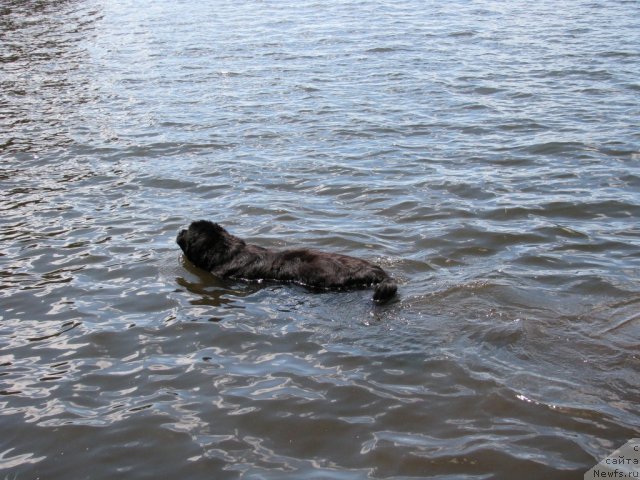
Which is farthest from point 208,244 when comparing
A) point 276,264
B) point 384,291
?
point 384,291

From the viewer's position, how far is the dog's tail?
23.3 feet

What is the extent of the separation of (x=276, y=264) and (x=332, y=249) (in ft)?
3.23

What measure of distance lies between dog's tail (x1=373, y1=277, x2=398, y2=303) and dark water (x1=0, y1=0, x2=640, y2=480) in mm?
176

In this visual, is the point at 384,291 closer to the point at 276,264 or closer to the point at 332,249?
the point at 276,264

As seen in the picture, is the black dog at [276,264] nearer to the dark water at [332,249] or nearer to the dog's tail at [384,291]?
the dog's tail at [384,291]

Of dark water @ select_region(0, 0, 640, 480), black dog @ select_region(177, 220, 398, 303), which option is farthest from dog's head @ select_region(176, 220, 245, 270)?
dark water @ select_region(0, 0, 640, 480)

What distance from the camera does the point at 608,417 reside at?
17.8 ft

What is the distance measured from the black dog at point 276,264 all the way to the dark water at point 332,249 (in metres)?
0.18

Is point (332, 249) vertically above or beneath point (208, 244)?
beneath

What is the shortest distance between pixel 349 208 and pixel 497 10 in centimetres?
1538

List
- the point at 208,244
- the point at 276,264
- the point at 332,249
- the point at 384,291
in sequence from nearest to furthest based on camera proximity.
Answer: the point at 384,291 < the point at 276,264 < the point at 208,244 < the point at 332,249

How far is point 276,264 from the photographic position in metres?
8.05

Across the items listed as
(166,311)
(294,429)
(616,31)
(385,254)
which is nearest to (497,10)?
(616,31)

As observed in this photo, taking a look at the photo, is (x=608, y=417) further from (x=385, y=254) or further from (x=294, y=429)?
(x=385, y=254)
